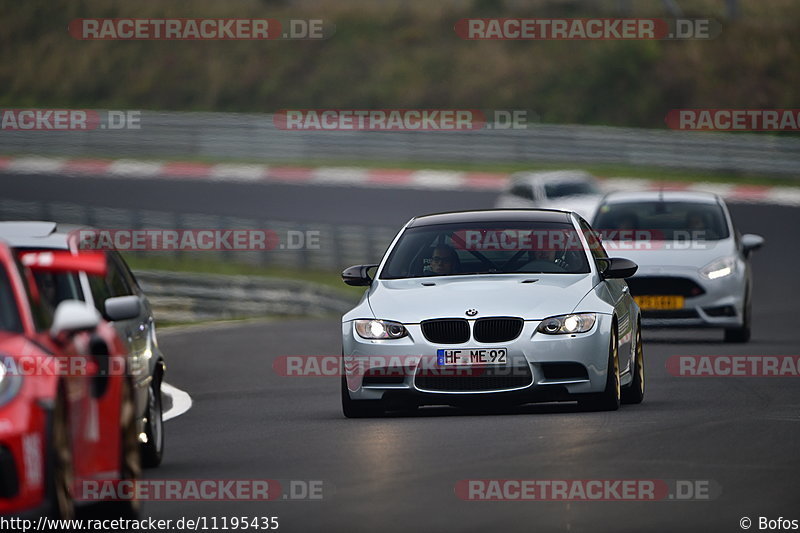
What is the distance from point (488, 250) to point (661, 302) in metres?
6.16

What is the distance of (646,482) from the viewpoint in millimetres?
9758

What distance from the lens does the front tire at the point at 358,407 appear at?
1333 centimetres

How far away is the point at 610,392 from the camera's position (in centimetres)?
1323

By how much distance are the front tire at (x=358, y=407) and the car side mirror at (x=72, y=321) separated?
5.35 m

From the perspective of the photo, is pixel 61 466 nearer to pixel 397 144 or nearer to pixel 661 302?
pixel 661 302

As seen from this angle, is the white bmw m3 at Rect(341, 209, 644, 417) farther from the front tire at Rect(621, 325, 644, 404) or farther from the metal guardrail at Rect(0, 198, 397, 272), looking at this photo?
the metal guardrail at Rect(0, 198, 397, 272)

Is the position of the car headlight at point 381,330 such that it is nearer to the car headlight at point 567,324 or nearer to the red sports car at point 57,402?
the car headlight at point 567,324

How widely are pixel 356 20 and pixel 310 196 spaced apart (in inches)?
985

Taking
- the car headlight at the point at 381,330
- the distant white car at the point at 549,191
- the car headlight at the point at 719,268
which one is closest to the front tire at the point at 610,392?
the car headlight at the point at 381,330

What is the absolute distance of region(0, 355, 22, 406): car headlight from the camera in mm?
7523

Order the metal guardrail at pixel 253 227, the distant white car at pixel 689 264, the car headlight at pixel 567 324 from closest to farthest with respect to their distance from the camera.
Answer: the car headlight at pixel 567 324, the distant white car at pixel 689 264, the metal guardrail at pixel 253 227

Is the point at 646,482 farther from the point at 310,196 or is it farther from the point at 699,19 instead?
the point at 699,19

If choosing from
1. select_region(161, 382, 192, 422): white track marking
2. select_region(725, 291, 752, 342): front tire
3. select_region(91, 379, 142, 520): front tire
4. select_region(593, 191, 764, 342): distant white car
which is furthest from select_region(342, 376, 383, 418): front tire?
select_region(725, 291, 752, 342): front tire

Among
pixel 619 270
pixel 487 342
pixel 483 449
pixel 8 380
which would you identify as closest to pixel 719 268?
pixel 619 270
